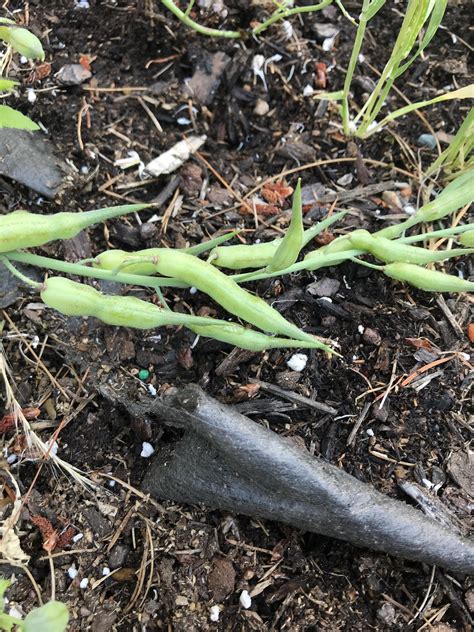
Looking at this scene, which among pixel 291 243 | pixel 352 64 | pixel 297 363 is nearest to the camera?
pixel 291 243

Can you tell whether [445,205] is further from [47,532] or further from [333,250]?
[47,532]

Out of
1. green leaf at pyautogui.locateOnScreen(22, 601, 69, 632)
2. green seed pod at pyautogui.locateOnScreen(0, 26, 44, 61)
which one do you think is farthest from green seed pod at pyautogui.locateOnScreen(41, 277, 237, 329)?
green leaf at pyautogui.locateOnScreen(22, 601, 69, 632)

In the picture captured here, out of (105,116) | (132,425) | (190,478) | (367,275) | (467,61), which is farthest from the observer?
(467,61)

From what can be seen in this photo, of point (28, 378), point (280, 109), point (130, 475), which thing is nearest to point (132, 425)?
point (130, 475)

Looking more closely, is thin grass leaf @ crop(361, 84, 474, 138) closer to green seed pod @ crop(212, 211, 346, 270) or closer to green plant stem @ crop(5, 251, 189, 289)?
green seed pod @ crop(212, 211, 346, 270)

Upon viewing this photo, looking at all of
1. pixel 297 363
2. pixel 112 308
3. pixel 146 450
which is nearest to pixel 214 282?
pixel 112 308

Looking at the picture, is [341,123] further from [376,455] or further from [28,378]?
[28,378]
